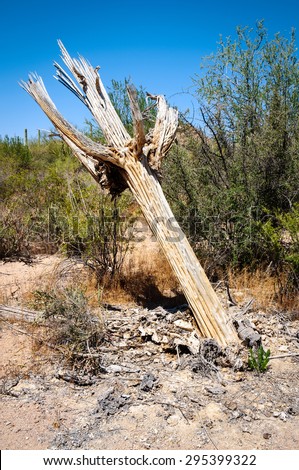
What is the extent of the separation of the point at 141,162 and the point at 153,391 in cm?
263

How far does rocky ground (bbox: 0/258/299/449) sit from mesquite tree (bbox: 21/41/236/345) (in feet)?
1.11

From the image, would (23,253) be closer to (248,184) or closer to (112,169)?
(112,169)

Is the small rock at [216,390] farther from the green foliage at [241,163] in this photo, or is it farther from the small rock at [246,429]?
the green foliage at [241,163]

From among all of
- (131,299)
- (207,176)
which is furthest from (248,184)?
(131,299)

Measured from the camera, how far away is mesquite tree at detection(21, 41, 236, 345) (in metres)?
4.27

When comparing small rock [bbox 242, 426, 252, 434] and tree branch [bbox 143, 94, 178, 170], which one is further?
tree branch [bbox 143, 94, 178, 170]

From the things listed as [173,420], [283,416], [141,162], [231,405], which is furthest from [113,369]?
[141,162]

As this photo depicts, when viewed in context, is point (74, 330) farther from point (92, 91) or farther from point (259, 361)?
point (92, 91)

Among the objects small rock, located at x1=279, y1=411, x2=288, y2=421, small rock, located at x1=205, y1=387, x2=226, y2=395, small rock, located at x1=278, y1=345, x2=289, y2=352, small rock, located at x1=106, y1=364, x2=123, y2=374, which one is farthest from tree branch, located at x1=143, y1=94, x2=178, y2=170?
small rock, located at x1=279, y1=411, x2=288, y2=421

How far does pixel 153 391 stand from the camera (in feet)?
11.4

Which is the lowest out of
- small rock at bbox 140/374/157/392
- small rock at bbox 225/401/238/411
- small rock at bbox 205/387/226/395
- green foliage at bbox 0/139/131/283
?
small rock at bbox 225/401/238/411

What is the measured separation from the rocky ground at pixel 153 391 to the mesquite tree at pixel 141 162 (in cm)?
34

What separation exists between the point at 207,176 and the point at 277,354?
295 centimetres

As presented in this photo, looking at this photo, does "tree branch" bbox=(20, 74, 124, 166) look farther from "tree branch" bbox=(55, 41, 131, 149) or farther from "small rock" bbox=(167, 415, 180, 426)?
"small rock" bbox=(167, 415, 180, 426)
